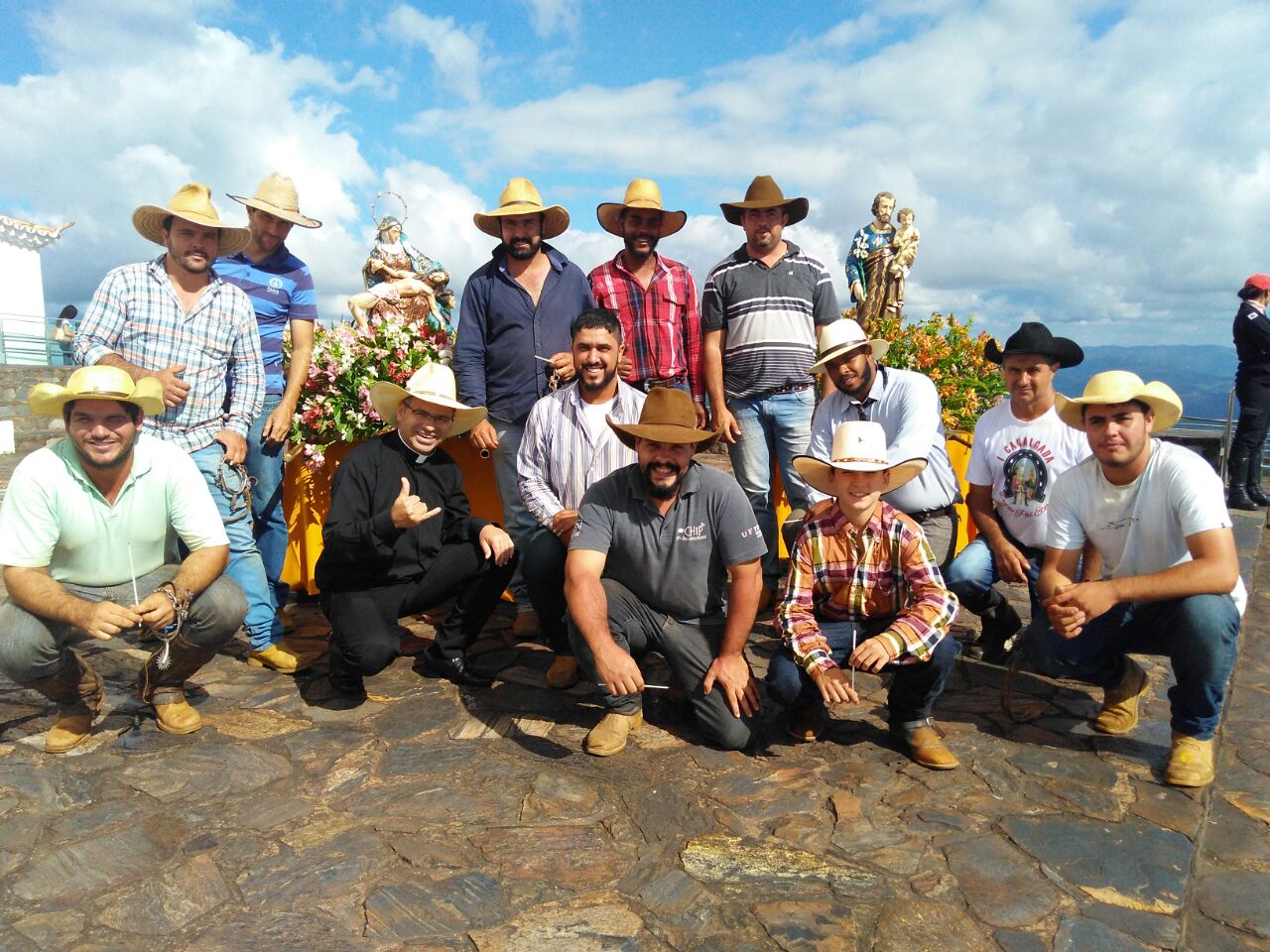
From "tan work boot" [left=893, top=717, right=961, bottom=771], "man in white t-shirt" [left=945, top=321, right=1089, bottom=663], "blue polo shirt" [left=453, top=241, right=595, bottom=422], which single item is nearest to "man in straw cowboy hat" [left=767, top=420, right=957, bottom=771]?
"tan work boot" [left=893, top=717, right=961, bottom=771]

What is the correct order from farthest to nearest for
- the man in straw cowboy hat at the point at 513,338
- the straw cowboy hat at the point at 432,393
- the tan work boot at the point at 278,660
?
the man in straw cowboy hat at the point at 513,338 < the tan work boot at the point at 278,660 < the straw cowboy hat at the point at 432,393

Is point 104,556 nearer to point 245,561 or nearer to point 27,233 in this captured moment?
point 245,561

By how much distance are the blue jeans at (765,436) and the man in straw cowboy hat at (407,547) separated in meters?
1.59

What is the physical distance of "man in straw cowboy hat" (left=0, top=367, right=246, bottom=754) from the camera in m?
3.58

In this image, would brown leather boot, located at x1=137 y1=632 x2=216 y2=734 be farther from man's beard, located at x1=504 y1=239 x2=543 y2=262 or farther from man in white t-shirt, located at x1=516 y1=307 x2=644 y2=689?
man's beard, located at x1=504 y1=239 x2=543 y2=262

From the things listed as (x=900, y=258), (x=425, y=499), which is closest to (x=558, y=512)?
(x=425, y=499)

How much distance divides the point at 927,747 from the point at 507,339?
3.07 metres

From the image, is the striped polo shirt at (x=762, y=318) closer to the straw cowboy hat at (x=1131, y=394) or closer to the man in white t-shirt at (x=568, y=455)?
the man in white t-shirt at (x=568, y=455)

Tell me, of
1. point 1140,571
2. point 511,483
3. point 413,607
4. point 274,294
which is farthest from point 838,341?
point 274,294

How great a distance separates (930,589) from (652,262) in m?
2.75

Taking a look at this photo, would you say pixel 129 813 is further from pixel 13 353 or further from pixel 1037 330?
pixel 13 353

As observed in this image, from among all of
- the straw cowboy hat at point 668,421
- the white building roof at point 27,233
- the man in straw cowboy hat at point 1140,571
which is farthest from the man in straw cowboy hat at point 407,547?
the white building roof at point 27,233

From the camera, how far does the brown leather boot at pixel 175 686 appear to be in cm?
390

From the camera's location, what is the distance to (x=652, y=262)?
5.47m
